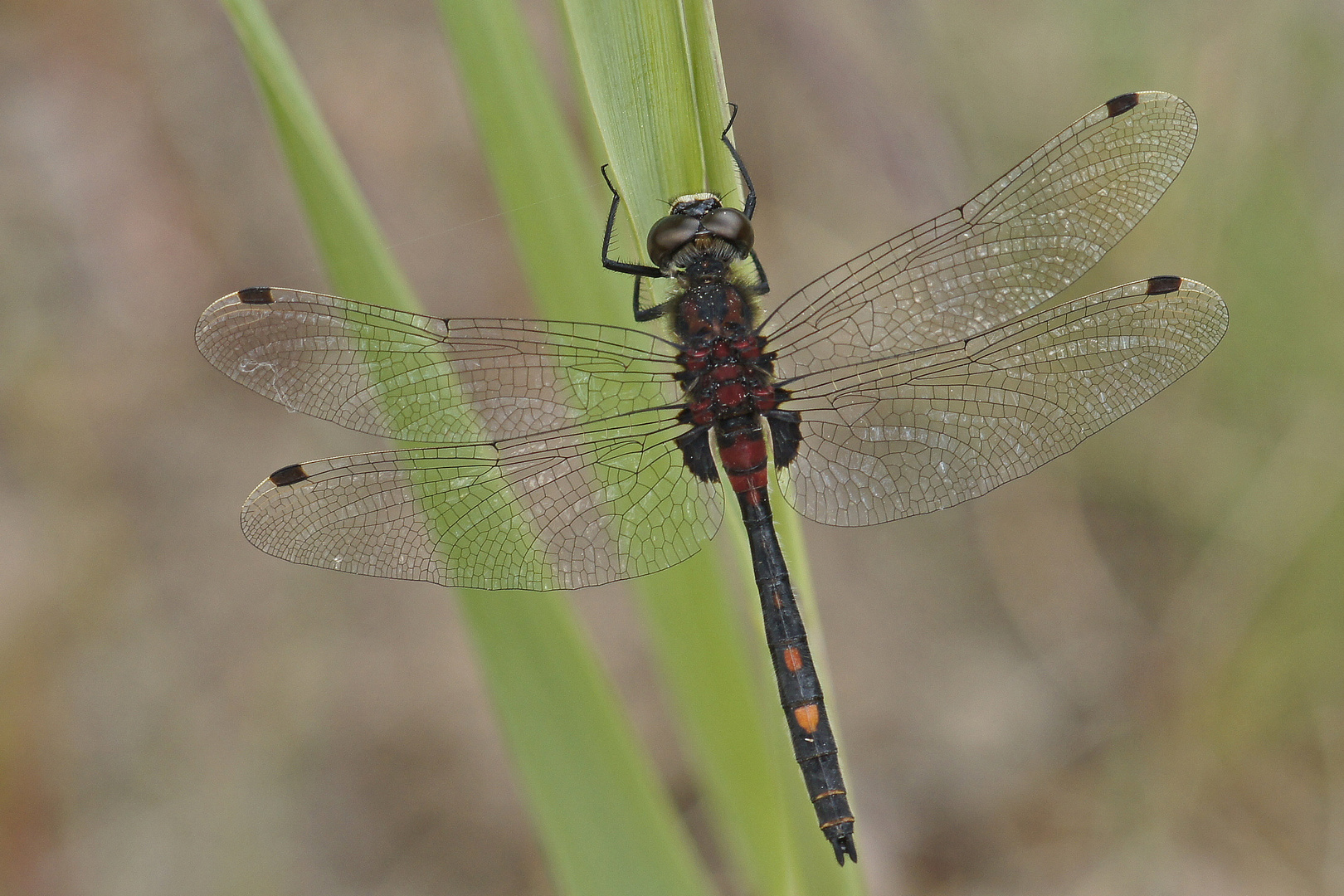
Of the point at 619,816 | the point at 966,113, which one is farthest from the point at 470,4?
the point at 966,113

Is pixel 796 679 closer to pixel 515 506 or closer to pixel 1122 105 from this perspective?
pixel 515 506

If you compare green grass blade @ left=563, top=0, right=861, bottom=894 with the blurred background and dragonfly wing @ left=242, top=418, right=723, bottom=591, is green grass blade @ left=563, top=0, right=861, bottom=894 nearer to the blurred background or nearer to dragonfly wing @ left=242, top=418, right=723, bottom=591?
dragonfly wing @ left=242, top=418, right=723, bottom=591

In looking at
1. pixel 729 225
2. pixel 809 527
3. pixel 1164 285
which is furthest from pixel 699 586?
pixel 809 527

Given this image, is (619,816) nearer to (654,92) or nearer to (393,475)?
(393,475)

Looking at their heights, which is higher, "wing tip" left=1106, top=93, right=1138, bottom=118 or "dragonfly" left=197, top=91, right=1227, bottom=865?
"wing tip" left=1106, top=93, right=1138, bottom=118

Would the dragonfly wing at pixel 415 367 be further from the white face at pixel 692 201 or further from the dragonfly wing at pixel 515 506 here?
the white face at pixel 692 201

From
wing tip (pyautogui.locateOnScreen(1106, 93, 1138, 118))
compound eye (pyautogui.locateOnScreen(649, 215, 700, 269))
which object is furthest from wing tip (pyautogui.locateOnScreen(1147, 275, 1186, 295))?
compound eye (pyautogui.locateOnScreen(649, 215, 700, 269))

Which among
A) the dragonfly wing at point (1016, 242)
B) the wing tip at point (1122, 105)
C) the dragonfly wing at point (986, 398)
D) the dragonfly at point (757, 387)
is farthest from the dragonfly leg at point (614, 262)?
the wing tip at point (1122, 105)
